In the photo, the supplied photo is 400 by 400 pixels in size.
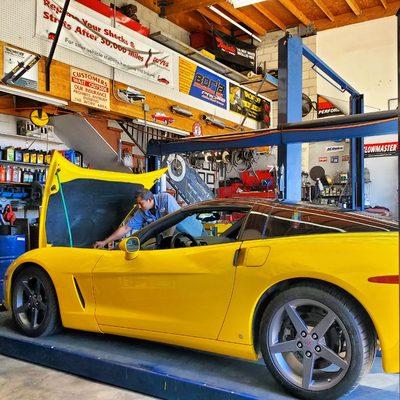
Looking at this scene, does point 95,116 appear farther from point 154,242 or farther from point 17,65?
point 154,242

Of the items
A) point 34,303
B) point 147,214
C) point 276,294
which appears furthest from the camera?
point 147,214

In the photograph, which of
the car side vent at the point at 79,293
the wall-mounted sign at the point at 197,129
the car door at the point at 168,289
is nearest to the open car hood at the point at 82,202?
the car side vent at the point at 79,293

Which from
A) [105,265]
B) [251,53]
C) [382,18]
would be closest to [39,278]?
[105,265]

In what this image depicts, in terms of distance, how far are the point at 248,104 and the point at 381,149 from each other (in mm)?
3235

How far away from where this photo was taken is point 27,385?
9.79ft

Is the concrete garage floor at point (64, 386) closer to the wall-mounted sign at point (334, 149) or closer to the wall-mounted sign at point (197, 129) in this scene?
the wall-mounted sign at point (197, 129)

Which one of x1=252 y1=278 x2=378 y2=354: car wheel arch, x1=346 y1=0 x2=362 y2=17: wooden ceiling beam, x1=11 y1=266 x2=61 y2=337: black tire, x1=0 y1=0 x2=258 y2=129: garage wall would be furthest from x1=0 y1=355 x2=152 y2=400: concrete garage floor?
x1=346 y1=0 x2=362 y2=17: wooden ceiling beam

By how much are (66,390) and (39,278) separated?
979mm

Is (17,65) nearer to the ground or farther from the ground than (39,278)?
farther from the ground

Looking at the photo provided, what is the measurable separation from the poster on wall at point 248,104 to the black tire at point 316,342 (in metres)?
7.62

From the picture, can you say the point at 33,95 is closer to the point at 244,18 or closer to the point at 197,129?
the point at 197,129

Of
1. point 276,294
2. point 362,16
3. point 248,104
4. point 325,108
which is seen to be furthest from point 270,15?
point 276,294

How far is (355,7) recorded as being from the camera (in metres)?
10.6

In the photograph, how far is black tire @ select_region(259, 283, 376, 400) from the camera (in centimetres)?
219
